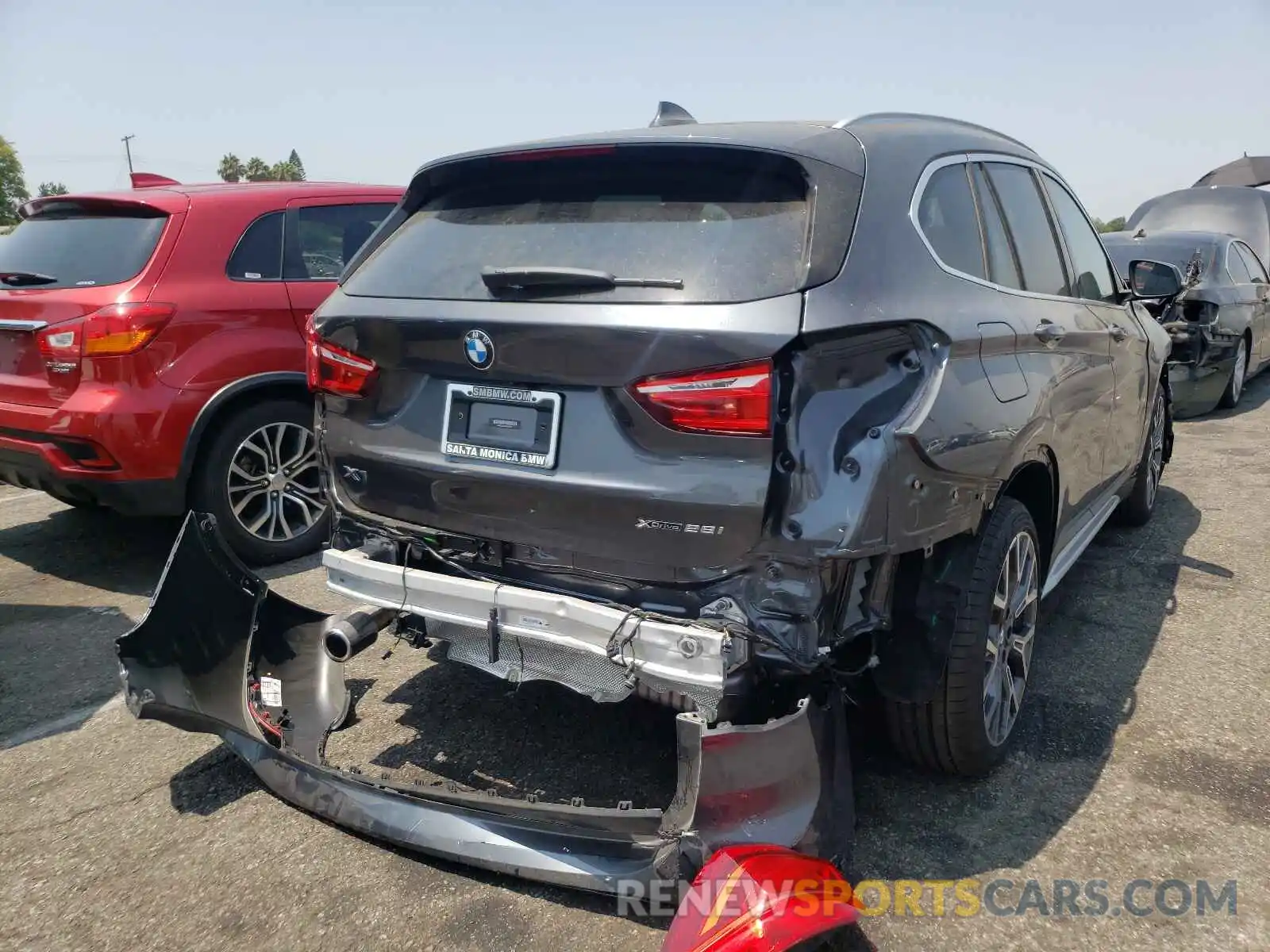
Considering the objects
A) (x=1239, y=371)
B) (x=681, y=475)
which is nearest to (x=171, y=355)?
(x=681, y=475)

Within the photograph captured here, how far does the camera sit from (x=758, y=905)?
2.00 m

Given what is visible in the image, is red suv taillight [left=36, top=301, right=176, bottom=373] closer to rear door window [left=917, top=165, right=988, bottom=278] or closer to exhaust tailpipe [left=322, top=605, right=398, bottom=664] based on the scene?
exhaust tailpipe [left=322, top=605, right=398, bottom=664]

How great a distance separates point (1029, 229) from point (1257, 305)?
761cm

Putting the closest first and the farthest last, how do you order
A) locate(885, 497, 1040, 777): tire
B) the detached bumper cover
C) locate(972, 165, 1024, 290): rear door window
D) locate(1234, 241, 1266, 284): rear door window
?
the detached bumper cover → locate(885, 497, 1040, 777): tire → locate(972, 165, 1024, 290): rear door window → locate(1234, 241, 1266, 284): rear door window

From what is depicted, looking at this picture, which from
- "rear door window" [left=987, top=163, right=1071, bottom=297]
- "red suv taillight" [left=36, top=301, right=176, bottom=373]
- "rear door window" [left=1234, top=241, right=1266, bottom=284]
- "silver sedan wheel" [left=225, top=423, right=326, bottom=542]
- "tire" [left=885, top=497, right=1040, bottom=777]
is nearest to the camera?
"tire" [left=885, top=497, right=1040, bottom=777]

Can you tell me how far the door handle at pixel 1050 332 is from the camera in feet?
10.2

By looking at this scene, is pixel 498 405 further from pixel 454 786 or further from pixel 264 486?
pixel 264 486

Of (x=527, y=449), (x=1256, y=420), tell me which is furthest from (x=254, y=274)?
(x=1256, y=420)

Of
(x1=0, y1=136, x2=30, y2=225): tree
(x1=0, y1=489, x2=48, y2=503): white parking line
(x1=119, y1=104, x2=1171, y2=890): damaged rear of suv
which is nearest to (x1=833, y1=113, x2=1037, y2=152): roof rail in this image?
(x1=119, y1=104, x2=1171, y2=890): damaged rear of suv

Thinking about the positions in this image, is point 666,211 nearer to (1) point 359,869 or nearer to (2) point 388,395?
(2) point 388,395

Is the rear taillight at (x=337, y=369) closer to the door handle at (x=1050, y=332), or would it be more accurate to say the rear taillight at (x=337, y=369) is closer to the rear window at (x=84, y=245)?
the door handle at (x=1050, y=332)

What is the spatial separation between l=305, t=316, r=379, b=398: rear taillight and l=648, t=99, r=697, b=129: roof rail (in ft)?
4.17

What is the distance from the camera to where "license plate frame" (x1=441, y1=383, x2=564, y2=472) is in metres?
2.43

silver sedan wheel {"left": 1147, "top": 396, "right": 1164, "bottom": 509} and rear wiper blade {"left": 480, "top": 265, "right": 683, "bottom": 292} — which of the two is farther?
silver sedan wheel {"left": 1147, "top": 396, "right": 1164, "bottom": 509}
